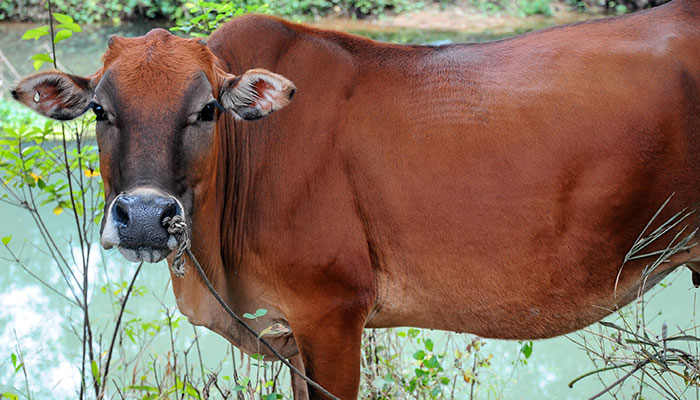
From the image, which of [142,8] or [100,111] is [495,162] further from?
[142,8]

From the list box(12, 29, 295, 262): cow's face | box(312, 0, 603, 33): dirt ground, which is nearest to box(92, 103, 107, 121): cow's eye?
box(12, 29, 295, 262): cow's face

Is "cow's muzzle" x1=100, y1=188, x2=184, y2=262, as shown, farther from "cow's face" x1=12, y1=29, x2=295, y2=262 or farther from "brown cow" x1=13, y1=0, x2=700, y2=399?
"brown cow" x1=13, y1=0, x2=700, y2=399

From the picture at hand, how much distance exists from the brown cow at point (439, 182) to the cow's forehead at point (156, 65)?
0.10 m

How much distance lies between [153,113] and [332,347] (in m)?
1.33

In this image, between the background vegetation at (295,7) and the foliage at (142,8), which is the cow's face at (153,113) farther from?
the foliage at (142,8)

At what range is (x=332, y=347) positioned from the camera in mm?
3547

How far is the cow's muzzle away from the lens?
2.89 meters

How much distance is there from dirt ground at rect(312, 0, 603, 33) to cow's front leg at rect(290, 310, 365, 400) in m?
11.1

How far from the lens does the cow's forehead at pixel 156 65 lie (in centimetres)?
314

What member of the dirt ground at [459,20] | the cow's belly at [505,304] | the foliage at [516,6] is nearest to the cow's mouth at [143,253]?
the cow's belly at [505,304]

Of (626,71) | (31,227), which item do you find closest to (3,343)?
(31,227)

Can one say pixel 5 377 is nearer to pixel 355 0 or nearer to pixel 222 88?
pixel 222 88

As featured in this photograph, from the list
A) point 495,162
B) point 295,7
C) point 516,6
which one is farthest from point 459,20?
point 495,162

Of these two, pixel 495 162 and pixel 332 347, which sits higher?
pixel 495 162
